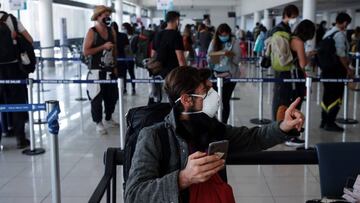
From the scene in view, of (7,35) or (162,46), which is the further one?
(162,46)

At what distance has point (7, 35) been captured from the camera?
214 inches

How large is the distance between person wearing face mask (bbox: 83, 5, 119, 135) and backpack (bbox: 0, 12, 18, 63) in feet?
3.18

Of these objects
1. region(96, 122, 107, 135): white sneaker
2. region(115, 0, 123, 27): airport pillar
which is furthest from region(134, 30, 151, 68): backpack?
region(115, 0, 123, 27): airport pillar

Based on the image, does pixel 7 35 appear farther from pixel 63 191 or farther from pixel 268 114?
pixel 268 114

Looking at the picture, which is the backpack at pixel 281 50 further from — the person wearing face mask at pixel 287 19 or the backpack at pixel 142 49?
the backpack at pixel 142 49

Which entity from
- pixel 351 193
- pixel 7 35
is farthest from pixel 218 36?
pixel 351 193

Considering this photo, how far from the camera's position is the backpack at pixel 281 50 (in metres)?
5.32

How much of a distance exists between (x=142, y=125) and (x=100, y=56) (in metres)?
4.38

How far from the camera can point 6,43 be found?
546 centimetres

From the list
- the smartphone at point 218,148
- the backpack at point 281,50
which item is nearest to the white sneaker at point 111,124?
the backpack at point 281,50

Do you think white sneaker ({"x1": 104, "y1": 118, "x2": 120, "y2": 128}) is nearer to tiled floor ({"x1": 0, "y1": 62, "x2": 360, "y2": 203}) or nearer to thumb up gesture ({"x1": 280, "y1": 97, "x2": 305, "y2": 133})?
tiled floor ({"x1": 0, "y1": 62, "x2": 360, "y2": 203})

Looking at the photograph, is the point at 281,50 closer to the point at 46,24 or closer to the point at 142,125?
the point at 142,125

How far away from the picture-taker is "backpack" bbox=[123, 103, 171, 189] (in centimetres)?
184

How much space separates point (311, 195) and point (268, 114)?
394 centimetres
